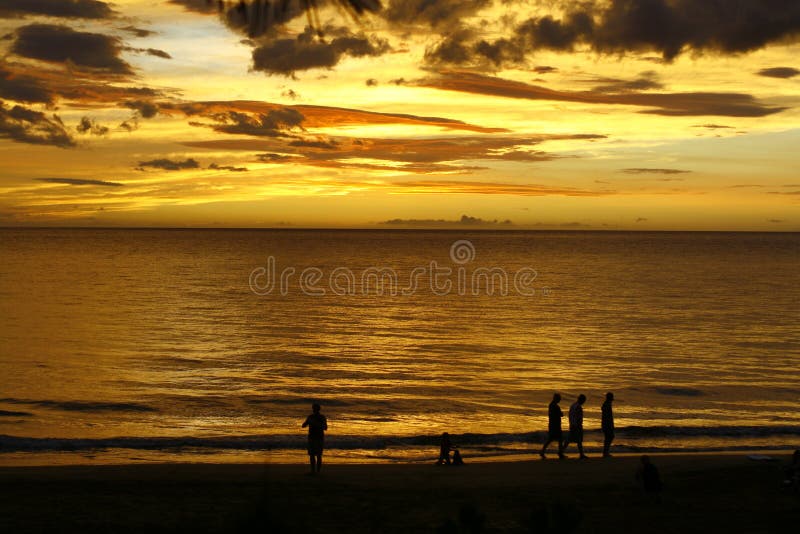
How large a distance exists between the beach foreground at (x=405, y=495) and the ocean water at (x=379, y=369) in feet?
6.35

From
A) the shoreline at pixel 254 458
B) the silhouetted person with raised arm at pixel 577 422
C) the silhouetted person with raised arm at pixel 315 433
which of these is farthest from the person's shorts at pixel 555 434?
the silhouetted person with raised arm at pixel 315 433

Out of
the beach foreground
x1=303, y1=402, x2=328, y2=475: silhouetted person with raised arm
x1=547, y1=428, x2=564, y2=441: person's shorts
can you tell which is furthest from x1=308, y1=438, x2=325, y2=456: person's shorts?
x1=547, y1=428, x2=564, y2=441: person's shorts

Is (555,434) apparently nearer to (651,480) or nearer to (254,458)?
(651,480)

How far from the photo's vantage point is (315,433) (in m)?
16.8

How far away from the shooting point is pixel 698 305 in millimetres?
62250

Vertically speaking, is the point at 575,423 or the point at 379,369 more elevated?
the point at 575,423

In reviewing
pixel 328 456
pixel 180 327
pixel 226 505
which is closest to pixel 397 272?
pixel 180 327

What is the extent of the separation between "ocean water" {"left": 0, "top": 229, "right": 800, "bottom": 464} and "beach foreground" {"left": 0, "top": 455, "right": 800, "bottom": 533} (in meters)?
1.94

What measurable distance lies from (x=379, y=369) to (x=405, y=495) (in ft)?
60.1

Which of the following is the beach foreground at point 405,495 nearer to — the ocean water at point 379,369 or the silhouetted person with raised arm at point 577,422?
the silhouetted person with raised arm at point 577,422

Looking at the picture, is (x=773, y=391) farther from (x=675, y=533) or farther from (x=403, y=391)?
(x=675, y=533)

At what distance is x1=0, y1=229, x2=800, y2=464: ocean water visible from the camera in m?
22.5

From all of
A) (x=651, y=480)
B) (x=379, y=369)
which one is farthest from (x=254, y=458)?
(x=379, y=369)

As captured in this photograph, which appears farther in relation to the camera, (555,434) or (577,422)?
(555,434)
